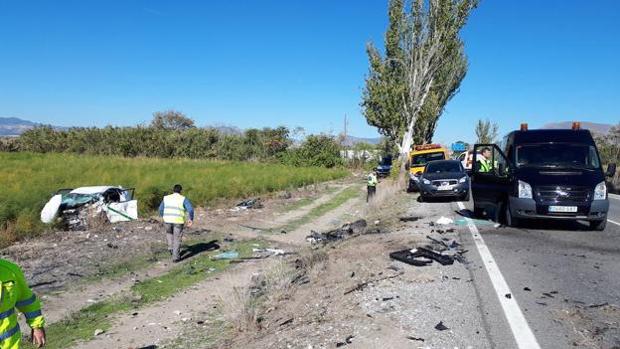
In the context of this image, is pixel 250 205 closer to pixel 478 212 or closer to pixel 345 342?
pixel 478 212

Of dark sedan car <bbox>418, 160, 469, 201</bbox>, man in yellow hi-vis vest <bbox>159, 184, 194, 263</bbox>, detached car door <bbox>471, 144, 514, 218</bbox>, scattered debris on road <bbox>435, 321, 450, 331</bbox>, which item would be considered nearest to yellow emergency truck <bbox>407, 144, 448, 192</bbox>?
dark sedan car <bbox>418, 160, 469, 201</bbox>

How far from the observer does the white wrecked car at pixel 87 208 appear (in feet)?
49.5

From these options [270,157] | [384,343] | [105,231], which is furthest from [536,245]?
[270,157]

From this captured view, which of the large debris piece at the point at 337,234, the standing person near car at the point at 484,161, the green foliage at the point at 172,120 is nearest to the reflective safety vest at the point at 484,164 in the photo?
the standing person near car at the point at 484,161

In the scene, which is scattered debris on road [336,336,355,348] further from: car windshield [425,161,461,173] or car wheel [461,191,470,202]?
car windshield [425,161,461,173]

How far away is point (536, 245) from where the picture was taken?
9312 mm

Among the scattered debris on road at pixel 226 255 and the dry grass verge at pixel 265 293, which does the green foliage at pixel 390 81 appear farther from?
the dry grass verge at pixel 265 293

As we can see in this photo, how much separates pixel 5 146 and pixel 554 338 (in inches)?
2311

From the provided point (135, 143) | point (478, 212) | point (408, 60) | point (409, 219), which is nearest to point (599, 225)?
point (478, 212)

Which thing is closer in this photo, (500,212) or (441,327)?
(441,327)

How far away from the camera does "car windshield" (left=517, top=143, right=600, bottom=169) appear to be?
11.1 m

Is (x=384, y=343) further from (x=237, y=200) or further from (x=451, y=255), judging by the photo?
(x=237, y=200)

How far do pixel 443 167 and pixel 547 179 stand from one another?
9616mm

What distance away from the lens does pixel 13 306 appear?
11.4ft
